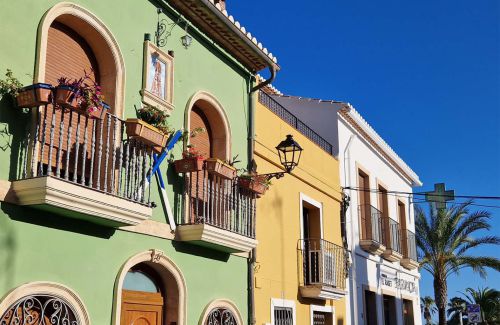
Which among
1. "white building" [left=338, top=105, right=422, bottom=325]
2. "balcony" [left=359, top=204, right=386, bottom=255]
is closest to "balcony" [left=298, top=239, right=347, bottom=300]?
"white building" [left=338, top=105, right=422, bottom=325]

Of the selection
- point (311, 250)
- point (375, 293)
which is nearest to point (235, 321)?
point (311, 250)

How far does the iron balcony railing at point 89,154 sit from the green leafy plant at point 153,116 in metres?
0.41

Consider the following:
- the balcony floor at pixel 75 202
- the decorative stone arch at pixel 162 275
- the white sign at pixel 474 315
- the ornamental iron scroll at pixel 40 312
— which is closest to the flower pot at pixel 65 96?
the balcony floor at pixel 75 202

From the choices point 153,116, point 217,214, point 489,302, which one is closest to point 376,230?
point 217,214

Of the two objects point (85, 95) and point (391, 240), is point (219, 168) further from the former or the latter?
point (391, 240)

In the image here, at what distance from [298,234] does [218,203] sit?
3.48 metres

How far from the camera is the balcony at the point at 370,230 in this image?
15.5 meters

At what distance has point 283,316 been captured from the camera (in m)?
11.0

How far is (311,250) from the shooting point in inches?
487

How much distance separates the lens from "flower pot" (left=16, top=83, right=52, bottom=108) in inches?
229

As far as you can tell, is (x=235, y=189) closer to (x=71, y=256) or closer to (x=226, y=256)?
(x=226, y=256)

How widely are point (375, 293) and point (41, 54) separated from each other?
12.3m

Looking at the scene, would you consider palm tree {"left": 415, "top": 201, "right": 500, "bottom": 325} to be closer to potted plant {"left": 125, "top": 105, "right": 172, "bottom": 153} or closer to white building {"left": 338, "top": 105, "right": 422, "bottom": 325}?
white building {"left": 338, "top": 105, "right": 422, "bottom": 325}

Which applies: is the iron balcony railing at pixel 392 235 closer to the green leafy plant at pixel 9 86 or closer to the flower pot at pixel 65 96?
the flower pot at pixel 65 96
